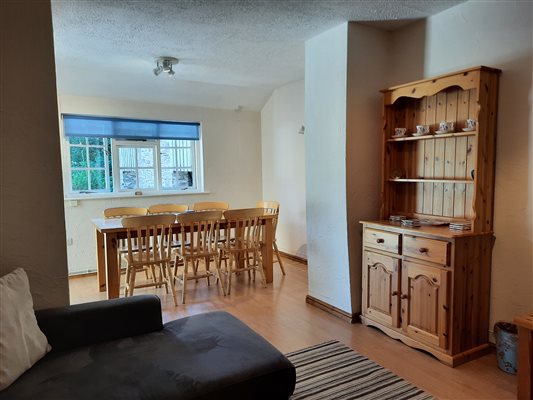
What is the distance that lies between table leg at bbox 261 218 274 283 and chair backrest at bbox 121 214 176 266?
1124 millimetres

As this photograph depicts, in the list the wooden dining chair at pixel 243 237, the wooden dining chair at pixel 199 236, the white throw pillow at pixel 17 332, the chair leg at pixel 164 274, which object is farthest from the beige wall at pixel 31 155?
the wooden dining chair at pixel 243 237

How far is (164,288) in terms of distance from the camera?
421cm

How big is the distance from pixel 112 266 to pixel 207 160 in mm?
2395

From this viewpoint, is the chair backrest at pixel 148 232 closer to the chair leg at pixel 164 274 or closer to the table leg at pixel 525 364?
the chair leg at pixel 164 274

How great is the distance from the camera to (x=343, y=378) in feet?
7.54

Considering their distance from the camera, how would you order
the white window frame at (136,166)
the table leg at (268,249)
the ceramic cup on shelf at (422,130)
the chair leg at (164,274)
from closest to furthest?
1. the ceramic cup on shelf at (422,130)
2. the chair leg at (164,274)
3. the table leg at (268,249)
4. the white window frame at (136,166)

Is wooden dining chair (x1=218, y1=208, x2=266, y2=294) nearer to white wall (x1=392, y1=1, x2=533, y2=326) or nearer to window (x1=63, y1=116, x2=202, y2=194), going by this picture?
window (x1=63, y1=116, x2=202, y2=194)

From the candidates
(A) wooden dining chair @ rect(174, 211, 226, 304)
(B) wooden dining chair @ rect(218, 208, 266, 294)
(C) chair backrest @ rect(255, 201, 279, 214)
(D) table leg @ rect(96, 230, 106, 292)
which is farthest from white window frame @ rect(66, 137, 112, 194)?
(C) chair backrest @ rect(255, 201, 279, 214)

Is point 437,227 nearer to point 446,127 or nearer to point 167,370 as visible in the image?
point 446,127

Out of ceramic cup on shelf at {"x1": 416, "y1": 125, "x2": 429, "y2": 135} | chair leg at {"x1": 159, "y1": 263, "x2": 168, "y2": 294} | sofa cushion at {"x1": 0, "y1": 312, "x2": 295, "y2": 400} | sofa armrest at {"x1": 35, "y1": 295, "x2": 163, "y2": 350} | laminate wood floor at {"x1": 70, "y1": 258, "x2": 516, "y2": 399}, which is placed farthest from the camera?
chair leg at {"x1": 159, "y1": 263, "x2": 168, "y2": 294}

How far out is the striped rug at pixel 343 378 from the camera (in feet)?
7.00

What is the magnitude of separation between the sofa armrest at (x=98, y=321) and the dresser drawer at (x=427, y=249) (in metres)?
1.72

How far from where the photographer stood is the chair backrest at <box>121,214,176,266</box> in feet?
11.5

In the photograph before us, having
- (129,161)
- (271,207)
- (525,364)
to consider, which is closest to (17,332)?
(525,364)
